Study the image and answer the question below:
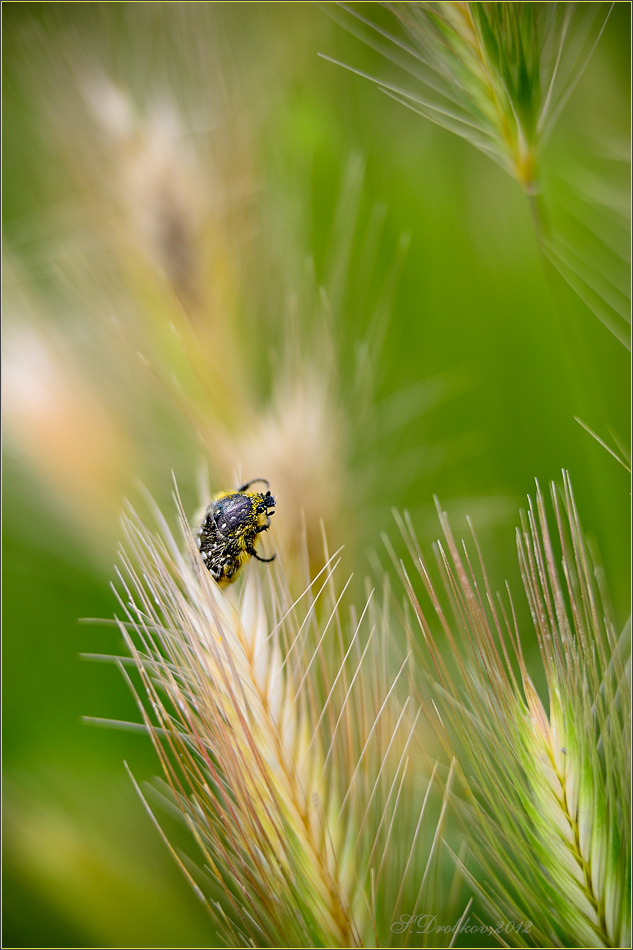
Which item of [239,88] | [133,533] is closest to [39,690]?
[133,533]

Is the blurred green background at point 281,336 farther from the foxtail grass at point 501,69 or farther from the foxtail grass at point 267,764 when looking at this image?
the foxtail grass at point 267,764

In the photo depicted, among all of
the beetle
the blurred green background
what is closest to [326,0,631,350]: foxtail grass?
the blurred green background

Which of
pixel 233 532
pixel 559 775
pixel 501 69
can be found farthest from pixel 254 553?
pixel 501 69

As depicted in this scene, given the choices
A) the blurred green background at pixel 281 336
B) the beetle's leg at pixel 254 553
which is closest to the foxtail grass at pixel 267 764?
the beetle's leg at pixel 254 553

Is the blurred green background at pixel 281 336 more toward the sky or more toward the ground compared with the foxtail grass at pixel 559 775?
more toward the sky

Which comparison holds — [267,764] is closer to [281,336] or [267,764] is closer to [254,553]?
[254,553]

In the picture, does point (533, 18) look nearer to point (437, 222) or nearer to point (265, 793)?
point (437, 222)

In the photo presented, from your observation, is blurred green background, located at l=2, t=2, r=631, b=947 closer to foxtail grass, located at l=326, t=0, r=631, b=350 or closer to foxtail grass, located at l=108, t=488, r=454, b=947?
foxtail grass, located at l=326, t=0, r=631, b=350

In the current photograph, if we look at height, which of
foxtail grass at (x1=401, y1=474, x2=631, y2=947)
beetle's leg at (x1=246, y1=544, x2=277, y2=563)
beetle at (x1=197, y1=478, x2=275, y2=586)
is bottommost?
foxtail grass at (x1=401, y1=474, x2=631, y2=947)
